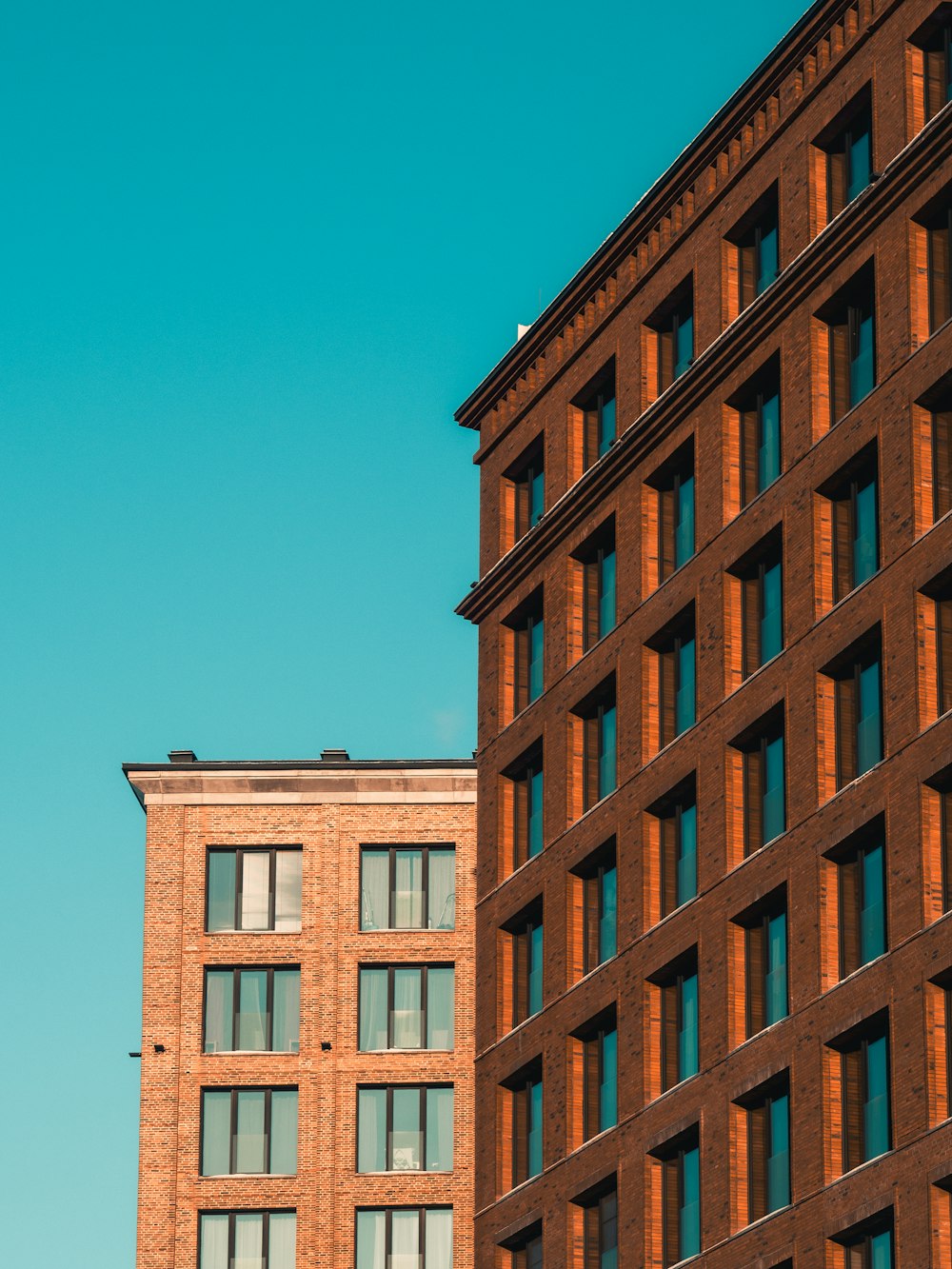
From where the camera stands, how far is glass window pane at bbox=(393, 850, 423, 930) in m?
83.5

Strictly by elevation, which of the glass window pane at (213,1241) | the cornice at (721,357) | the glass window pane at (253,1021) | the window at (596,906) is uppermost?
the cornice at (721,357)

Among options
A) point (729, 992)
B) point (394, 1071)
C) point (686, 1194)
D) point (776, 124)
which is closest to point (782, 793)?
point (729, 992)

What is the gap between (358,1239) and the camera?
8094 cm

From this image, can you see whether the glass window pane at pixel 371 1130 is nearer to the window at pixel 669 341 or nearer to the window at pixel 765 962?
the window at pixel 669 341

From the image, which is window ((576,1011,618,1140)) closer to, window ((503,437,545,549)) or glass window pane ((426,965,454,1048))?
window ((503,437,545,549))

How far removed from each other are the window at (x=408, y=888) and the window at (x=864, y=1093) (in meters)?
35.5

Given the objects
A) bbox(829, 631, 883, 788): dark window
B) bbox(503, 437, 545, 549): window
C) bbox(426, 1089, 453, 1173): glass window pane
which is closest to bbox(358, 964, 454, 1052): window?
bbox(426, 1089, 453, 1173): glass window pane

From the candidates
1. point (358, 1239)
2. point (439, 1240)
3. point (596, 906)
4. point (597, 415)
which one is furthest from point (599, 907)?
point (358, 1239)

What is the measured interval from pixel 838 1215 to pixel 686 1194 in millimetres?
6926

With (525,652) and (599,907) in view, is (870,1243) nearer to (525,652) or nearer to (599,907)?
(599,907)

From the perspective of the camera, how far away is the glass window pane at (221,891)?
8381 cm

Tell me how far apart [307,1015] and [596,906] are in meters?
24.5

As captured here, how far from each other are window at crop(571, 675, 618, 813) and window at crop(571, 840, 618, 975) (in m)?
1.39

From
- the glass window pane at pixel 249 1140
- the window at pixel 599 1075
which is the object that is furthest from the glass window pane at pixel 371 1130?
the window at pixel 599 1075
